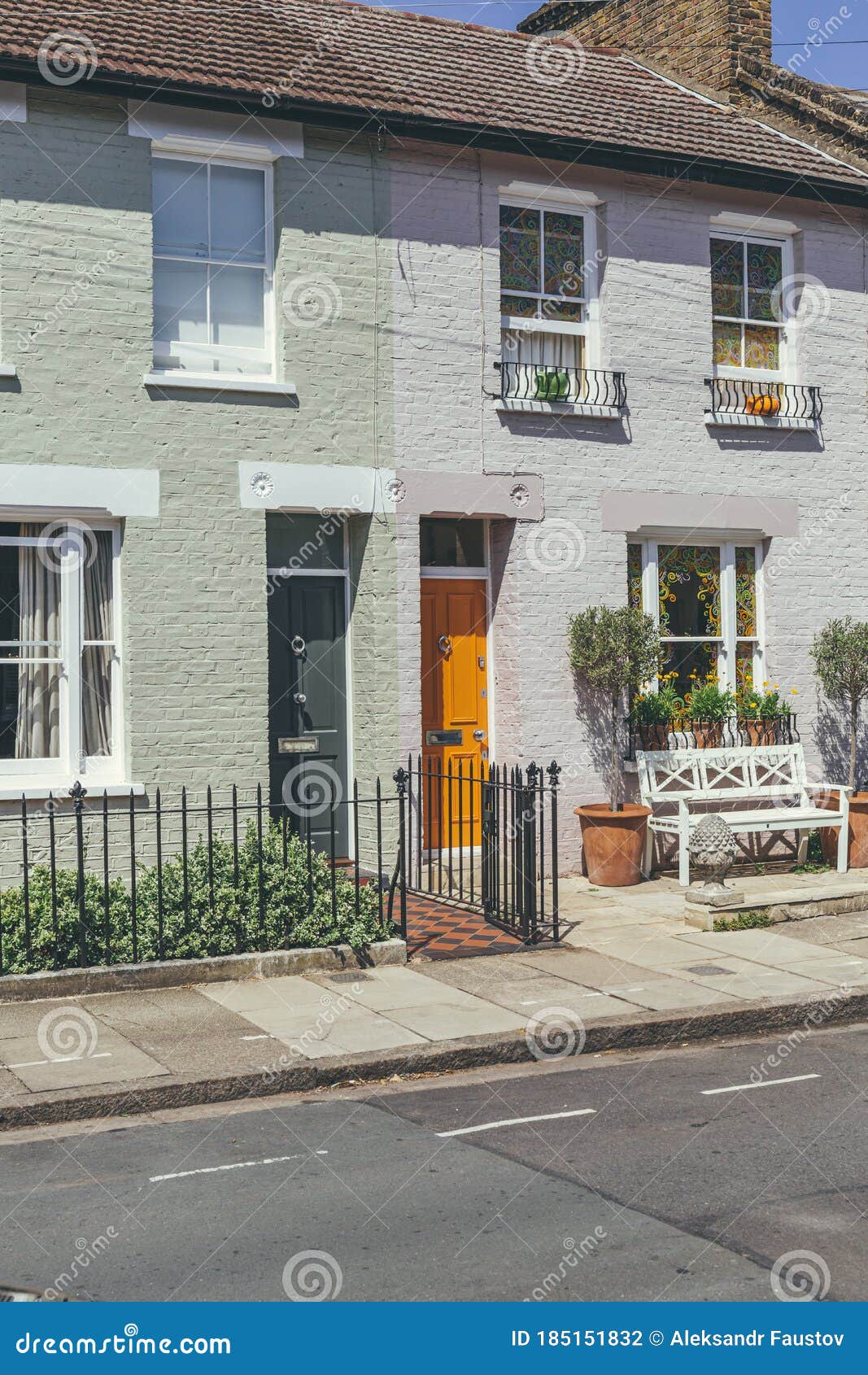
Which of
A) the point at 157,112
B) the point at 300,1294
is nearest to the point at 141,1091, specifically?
the point at 300,1294

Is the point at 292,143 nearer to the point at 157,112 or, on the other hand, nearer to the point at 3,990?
the point at 157,112

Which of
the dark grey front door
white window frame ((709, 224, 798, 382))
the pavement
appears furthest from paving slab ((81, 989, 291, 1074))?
white window frame ((709, 224, 798, 382))

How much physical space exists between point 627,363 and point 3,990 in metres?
8.15

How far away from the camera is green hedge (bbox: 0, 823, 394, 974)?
9125mm

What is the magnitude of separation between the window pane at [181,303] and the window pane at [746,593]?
5.80 meters

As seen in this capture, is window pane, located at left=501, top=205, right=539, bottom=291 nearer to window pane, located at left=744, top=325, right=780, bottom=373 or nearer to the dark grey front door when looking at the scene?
window pane, located at left=744, top=325, right=780, bottom=373

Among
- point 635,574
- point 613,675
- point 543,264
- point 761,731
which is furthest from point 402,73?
point 761,731

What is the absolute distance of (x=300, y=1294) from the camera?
15.4 ft

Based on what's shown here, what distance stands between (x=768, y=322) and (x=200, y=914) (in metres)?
8.61

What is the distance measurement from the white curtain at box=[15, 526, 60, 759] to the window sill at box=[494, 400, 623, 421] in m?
4.26

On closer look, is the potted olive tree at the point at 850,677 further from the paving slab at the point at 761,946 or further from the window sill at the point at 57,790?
the window sill at the point at 57,790

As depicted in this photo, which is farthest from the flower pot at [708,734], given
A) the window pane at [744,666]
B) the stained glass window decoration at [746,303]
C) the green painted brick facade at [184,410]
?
the stained glass window decoration at [746,303]

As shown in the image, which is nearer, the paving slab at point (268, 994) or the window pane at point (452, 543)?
the paving slab at point (268, 994)

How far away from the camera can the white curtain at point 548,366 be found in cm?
1297
